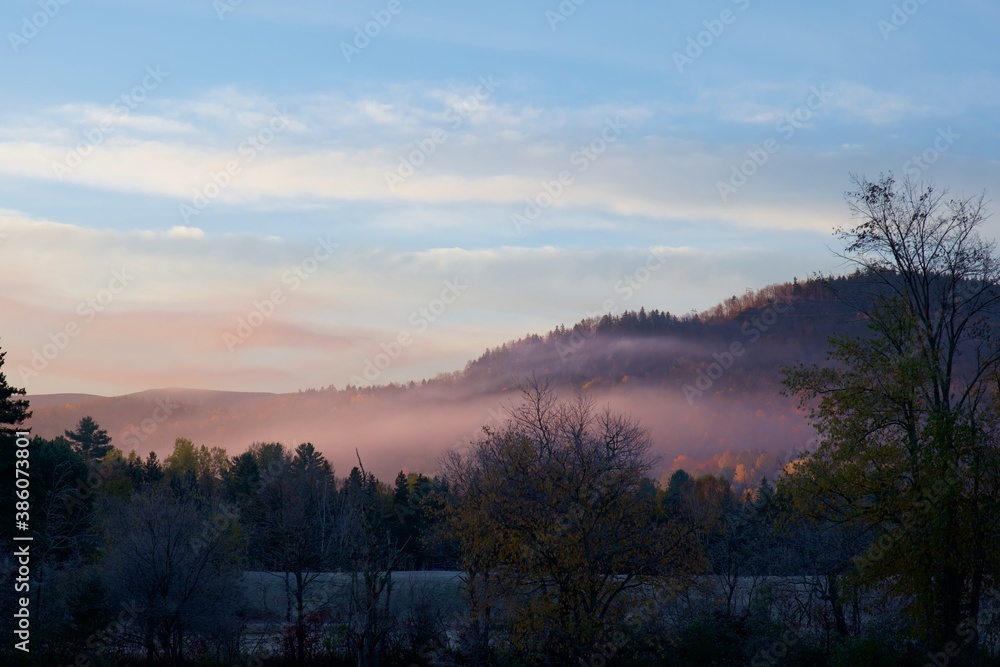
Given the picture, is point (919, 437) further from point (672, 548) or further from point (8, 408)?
point (8, 408)

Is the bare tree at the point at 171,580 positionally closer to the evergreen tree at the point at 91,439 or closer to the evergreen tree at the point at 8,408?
the evergreen tree at the point at 8,408

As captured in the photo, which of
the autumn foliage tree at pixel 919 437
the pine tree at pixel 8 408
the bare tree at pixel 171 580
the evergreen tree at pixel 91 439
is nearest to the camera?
the autumn foliage tree at pixel 919 437

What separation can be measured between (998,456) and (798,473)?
5697 millimetres

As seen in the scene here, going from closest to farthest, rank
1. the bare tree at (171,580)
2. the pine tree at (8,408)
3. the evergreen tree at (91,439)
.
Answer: the bare tree at (171,580) → the pine tree at (8,408) → the evergreen tree at (91,439)

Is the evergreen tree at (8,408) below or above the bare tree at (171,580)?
above

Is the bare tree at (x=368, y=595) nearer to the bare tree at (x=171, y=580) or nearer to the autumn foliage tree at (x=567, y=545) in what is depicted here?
the autumn foliage tree at (x=567, y=545)

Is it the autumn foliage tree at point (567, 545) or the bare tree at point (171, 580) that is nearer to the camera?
the autumn foliage tree at point (567, 545)

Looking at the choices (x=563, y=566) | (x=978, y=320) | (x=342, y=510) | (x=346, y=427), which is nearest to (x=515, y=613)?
(x=563, y=566)

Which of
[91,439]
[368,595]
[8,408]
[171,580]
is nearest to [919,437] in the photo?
[368,595]

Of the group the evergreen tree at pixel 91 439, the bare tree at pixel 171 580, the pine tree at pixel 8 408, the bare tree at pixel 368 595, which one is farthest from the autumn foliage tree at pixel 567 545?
the evergreen tree at pixel 91 439

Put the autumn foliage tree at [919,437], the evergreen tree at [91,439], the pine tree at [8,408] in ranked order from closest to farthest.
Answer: the autumn foliage tree at [919,437], the pine tree at [8,408], the evergreen tree at [91,439]

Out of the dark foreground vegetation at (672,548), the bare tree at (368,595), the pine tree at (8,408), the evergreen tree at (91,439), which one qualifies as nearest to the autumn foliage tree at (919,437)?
the dark foreground vegetation at (672,548)

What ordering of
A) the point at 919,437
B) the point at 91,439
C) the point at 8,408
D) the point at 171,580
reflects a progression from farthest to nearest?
the point at 91,439 < the point at 8,408 < the point at 171,580 < the point at 919,437

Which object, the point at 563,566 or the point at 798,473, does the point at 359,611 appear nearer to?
the point at 563,566
